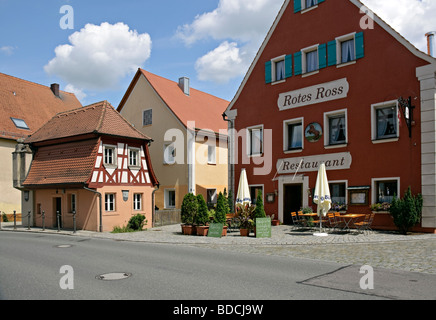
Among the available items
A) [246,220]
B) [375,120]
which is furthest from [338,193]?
[246,220]

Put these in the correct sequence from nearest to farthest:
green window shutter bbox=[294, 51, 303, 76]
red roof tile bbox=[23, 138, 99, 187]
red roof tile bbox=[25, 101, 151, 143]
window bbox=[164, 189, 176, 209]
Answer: green window shutter bbox=[294, 51, 303, 76]
red roof tile bbox=[23, 138, 99, 187]
red roof tile bbox=[25, 101, 151, 143]
window bbox=[164, 189, 176, 209]

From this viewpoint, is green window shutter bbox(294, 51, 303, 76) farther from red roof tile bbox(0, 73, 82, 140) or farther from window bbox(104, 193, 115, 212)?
red roof tile bbox(0, 73, 82, 140)

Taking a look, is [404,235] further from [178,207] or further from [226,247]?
[178,207]

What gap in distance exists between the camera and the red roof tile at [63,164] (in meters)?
21.5

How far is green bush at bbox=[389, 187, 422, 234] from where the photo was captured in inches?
622

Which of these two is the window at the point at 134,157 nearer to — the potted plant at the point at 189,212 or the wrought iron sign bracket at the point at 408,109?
the potted plant at the point at 189,212

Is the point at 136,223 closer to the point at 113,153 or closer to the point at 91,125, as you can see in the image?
the point at 113,153

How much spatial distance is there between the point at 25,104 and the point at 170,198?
17.9 metres

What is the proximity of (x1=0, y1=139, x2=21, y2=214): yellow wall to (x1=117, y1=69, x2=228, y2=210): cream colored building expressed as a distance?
9.55 meters

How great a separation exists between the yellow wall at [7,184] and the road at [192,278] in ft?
70.9

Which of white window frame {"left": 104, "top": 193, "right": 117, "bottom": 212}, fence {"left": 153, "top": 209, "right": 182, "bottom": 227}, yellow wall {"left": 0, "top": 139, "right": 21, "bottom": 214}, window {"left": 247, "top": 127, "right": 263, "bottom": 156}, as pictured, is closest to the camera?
white window frame {"left": 104, "top": 193, "right": 117, "bottom": 212}

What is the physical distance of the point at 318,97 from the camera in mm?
20016

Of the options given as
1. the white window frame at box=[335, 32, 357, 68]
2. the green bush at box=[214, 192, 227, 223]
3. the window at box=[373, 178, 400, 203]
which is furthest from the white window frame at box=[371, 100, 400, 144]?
the green bush at box=[214, 192, 227, 223]

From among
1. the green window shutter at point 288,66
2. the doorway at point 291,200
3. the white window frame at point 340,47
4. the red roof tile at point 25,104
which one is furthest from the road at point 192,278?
the red roof tile at point 25,104
